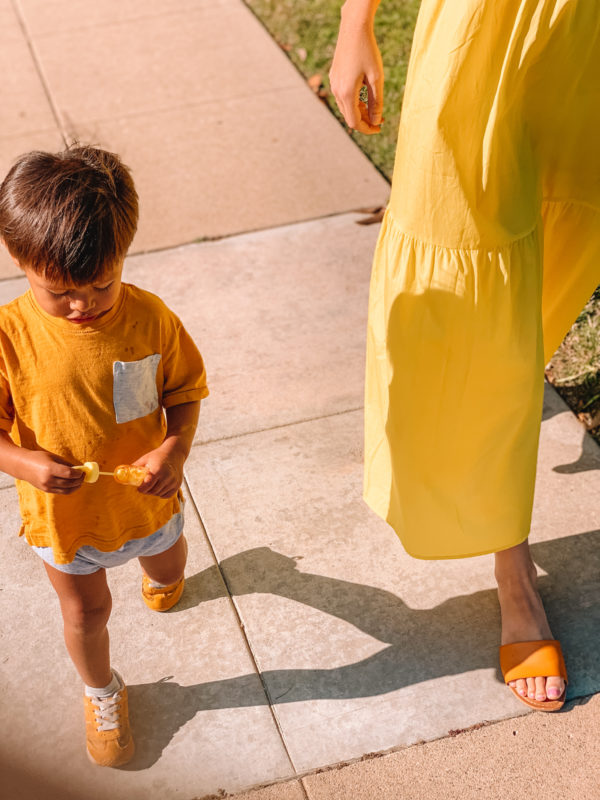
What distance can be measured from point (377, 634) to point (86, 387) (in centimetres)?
116

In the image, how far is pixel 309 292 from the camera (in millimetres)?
3926

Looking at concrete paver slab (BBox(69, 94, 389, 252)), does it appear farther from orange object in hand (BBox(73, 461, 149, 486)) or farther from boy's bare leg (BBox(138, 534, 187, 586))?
orange object in hand (BBox(73, 461, 149, 486))

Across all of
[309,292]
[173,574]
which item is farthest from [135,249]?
[173,574]

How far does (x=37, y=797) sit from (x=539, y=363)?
1592mm

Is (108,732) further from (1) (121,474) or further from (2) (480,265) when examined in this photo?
(2) (480,265)

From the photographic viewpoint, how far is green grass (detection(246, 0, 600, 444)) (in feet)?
11.5

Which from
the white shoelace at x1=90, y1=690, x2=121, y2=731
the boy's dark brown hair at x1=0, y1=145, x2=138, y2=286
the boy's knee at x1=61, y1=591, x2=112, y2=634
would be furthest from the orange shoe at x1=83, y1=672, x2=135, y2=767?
the boy's dark brown hair at x1=0, y1=145, x2=138, y2=286

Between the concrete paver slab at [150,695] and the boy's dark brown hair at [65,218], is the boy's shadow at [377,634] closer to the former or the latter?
the concrete paver slab at [150,695]

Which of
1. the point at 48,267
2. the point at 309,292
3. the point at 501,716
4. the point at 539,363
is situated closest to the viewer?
the point at 48,267

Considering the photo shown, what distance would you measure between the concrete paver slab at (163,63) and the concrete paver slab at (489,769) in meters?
3.76

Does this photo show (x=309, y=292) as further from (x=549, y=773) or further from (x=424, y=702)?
(x=549, y=773)

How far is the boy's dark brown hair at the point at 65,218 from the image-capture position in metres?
1.83

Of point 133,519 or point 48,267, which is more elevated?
point 48,267

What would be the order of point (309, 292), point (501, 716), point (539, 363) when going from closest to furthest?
point (539, 363) → point (501, 716) → point (309, 292)
